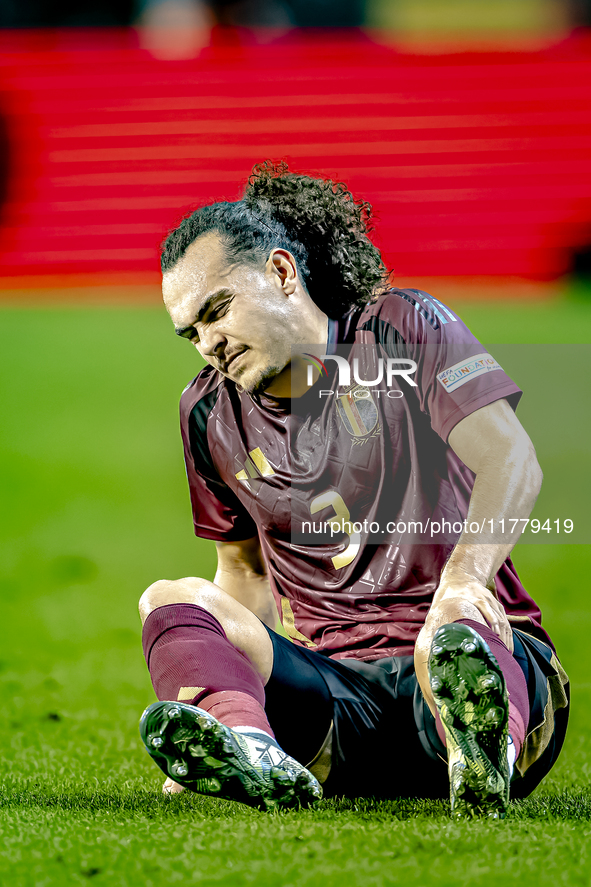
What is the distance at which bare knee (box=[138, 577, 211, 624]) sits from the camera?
1690 mm

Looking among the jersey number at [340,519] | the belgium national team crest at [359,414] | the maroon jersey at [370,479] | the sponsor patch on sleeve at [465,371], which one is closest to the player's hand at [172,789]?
the maroon jersey at [370,479]

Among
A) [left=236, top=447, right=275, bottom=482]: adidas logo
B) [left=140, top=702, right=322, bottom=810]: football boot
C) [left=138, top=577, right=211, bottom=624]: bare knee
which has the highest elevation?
[left=236, top=447, right=275, bottom=482]: adidas logo

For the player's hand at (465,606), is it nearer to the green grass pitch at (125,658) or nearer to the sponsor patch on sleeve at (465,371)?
the green grass pitch at (125,658)

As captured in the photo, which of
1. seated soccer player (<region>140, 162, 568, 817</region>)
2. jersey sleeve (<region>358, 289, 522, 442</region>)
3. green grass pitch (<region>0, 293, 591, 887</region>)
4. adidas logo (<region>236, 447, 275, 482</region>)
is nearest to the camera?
green grass pitch (<region>0, 293, 591, 887</region>)

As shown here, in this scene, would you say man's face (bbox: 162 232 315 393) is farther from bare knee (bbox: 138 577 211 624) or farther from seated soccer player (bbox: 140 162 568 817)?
bare knee (bbox: 138 577 211 624)

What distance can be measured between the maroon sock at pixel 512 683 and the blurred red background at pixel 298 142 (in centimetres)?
802

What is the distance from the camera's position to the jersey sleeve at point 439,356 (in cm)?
182

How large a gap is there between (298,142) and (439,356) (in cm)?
874

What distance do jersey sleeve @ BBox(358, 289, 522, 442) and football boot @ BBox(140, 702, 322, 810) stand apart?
0.71m

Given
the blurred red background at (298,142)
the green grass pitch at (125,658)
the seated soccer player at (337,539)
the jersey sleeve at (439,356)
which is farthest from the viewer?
the blurred red background at (298,142)

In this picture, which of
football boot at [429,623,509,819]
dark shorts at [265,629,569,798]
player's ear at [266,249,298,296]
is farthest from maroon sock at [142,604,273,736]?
player's ear at [266,249,298,296]

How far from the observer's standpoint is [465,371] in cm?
185

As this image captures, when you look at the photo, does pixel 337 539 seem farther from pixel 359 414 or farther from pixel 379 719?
pixel 379 719

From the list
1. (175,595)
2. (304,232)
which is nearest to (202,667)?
(175,595)
